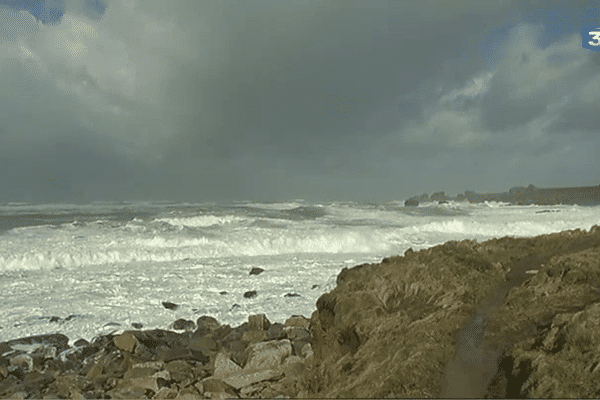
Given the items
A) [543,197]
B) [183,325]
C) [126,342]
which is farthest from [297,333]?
[543,197]

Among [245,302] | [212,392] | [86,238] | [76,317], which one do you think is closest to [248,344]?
[212,392]

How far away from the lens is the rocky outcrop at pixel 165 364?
5723 mm

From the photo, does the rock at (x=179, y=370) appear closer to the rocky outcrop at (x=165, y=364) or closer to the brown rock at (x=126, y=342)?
the rocky outcrop at (x=165, y=364)

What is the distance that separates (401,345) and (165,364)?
507 centimetres

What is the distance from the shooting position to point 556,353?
A: 2.84m

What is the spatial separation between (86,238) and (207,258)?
8.98 metres

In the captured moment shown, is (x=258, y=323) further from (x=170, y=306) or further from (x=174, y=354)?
(x=170, y=306)

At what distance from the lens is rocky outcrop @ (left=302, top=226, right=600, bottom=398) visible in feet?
A: 9.47

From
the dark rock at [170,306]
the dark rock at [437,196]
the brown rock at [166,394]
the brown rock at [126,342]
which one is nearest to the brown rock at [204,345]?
the brown rock at [126,342]

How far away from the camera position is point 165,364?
667cm

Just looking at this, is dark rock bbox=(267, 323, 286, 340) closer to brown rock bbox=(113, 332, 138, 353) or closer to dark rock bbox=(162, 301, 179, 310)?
brown rock bbox=(113, 332, 138, 353)

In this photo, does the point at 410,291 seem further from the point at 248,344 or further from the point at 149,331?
the point at 149,331

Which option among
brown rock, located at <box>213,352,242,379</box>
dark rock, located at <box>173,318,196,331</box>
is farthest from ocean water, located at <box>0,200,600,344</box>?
brown rock, located at <box>213,352,242,379</box>

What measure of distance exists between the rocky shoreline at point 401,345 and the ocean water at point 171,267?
5.60ft
